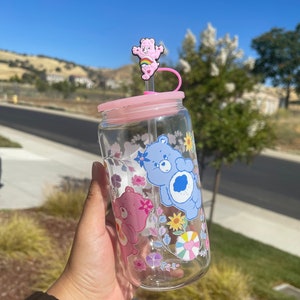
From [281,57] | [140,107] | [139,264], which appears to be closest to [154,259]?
[139,264]

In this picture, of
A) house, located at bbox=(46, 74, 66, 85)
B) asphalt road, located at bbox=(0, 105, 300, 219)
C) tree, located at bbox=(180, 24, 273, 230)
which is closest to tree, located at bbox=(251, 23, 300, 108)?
house, located at bbox=(46, 74, 66, 85)

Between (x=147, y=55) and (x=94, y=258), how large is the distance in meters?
1.03

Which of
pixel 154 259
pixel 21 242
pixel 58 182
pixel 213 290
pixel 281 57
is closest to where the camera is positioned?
pixel 154 259

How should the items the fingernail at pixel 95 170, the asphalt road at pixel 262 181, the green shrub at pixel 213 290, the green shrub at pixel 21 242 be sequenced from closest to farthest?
the fingernail at pixel 95 170 < the green shrub at pixel 213 290 < the green shrub at pixel 21 242 < the asphalt road at pixel 262 181

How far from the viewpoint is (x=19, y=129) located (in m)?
21.4

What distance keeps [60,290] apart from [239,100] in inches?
177

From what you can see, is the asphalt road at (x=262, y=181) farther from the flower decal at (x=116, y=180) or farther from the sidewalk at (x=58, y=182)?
the flower decal at (x=116, y=180)

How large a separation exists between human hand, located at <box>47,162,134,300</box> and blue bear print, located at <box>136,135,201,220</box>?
13.8 inches

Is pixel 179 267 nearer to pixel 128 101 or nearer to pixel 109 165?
pixel 109 165

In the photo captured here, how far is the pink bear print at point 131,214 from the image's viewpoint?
173cm

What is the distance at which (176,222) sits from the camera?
5.77 ft

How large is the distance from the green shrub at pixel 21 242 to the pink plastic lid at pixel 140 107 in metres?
3.70

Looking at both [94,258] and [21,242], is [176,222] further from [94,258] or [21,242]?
[21,242]

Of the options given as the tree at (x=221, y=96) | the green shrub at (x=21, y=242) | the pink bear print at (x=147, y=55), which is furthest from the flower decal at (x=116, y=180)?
the tree at (x=221, y=96)
